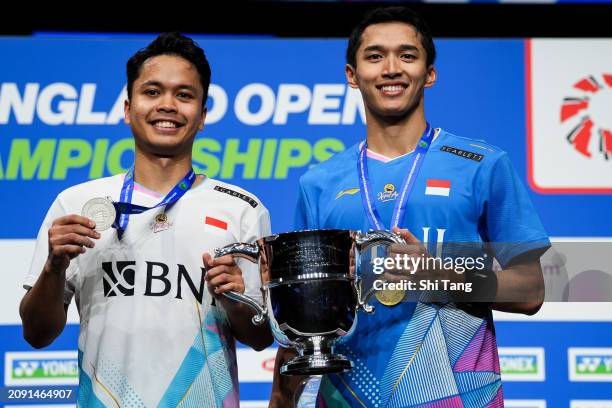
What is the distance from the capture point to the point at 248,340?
2.44 metres

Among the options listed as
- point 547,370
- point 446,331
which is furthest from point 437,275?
point 547,370

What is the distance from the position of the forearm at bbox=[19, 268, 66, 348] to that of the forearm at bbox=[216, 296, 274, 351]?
36cm

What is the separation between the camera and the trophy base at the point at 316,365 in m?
2.09

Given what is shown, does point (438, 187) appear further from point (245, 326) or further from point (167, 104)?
point (167, 104)

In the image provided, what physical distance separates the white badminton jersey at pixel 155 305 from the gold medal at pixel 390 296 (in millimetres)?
371

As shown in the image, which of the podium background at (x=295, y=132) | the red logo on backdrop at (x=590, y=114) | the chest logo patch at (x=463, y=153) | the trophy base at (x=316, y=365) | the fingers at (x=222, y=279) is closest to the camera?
the trophy base at (x=316, y=365)

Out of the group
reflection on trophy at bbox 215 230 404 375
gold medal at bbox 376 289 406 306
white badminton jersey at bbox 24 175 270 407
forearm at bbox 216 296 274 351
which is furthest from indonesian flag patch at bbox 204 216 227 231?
gold medal at bbox 376 289 406 306

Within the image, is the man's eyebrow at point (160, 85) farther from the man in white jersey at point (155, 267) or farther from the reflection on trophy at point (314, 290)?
the reflection on trophy at point (314, 290)

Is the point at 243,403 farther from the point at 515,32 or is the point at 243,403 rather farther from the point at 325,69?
the point at 515,32

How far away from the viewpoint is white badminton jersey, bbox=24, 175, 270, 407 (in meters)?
2.32

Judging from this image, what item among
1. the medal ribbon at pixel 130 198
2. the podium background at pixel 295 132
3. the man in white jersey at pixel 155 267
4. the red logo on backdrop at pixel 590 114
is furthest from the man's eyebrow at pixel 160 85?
the red logo on backdrop at pixel 590 114

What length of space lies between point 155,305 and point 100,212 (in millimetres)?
258

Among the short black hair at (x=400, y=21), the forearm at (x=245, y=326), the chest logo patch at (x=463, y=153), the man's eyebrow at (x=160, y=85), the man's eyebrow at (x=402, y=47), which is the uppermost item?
the short black hair at (x=400, y=21)

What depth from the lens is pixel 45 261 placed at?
246 cm
